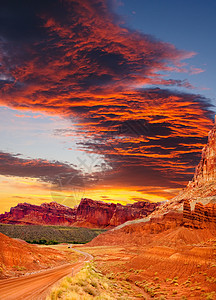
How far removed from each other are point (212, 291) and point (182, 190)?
13113 cm

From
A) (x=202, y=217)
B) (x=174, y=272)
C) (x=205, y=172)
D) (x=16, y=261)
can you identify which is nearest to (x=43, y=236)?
(x=205, y=172)

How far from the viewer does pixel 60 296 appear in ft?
69.6

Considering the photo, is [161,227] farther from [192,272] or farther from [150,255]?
[192,272]

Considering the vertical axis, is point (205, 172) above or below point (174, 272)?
above

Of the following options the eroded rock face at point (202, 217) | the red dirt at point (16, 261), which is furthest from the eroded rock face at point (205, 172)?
the red dirt at point (16, 261)

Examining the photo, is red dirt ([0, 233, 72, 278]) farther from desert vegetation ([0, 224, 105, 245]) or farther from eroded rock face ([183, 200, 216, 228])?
desert vegetation ([0, 224, 105, 245])

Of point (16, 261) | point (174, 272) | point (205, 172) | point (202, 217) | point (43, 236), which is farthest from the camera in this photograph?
point (43, 236)

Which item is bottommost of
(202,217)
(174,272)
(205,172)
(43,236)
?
(43,236)

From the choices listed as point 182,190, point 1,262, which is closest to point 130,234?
point 182,190

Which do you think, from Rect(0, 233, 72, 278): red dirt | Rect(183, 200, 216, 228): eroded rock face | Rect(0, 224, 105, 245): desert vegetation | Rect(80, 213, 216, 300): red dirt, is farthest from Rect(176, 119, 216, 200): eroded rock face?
Rect(0, 233, 72, 278): red dirt

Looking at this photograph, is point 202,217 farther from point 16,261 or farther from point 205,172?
point 16,261

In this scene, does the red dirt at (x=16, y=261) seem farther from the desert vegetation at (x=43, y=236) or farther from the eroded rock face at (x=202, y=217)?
the desert vegetation at (x=43, y=236)

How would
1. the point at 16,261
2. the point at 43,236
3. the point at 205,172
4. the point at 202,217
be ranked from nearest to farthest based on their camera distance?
the point at 16,261 < the point at 202,217 < the point at 205,172 < the point at 43,236

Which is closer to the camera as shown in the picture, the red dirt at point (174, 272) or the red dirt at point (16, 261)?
the red dirt at point (174, 272)
